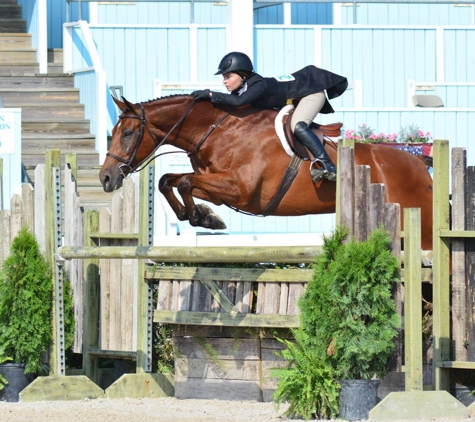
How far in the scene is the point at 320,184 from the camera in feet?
25.4

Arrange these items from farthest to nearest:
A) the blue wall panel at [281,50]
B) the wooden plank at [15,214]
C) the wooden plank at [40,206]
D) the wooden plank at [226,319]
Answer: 1. the blue wall panel at [281,50]
2. the wooden plank at [15,214]
3. the wooden plank at [40,206]
4. the wooden plank at [226,319]

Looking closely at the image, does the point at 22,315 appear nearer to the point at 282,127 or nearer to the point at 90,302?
the point at 90,302

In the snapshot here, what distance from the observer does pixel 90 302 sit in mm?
7746

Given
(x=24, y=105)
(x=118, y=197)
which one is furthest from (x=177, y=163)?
(x=118, y=197)

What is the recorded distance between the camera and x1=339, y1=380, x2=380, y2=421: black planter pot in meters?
5.89

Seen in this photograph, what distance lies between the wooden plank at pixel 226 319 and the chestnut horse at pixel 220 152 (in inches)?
31.2

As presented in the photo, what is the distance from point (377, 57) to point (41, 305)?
7.46 metres

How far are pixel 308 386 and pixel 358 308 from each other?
0.49 m

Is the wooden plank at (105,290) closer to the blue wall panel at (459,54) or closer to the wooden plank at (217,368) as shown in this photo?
the wooden plank at (217,368)

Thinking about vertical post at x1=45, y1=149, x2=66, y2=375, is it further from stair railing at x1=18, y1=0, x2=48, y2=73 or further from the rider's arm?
stair railing at x1=18, y1=0, x2=48, y2=73

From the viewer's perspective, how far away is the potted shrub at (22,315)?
24.0 feet

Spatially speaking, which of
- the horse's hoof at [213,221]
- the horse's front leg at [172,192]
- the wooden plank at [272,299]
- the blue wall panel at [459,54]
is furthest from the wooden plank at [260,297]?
the blue wall panel at [459,54]

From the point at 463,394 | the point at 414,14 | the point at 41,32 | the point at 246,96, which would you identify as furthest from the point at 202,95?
the point at 414,14

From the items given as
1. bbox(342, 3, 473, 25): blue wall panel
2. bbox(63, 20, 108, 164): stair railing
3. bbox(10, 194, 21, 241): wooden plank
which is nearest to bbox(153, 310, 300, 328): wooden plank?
bbox(10, 194, 21, 241): wooden plank
